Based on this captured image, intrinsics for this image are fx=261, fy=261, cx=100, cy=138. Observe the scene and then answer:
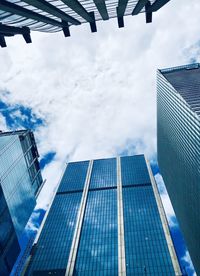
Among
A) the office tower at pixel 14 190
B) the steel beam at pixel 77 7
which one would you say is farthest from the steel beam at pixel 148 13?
the office tower at pixel 14 190

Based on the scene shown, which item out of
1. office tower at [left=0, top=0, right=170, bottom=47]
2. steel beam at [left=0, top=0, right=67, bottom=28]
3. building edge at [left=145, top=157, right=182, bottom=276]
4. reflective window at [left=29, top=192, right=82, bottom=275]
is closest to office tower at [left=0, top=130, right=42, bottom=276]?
reflective window at [left=29, top=192, right=82, bottom=275]

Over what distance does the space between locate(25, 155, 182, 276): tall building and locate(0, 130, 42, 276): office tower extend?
28060mm

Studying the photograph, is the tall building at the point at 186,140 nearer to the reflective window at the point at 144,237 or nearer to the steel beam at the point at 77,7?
the reflective window at the point at 144,237

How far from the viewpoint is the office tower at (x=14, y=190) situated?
75125 millimetres

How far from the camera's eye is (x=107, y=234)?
136 metres

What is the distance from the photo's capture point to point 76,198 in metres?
179

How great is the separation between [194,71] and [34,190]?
142 meters

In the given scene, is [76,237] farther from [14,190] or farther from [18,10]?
[18,10]

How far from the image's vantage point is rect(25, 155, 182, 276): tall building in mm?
115750

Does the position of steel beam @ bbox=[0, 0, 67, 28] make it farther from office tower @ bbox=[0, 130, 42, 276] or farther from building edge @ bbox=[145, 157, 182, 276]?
building edge @ bbox=[145, 157, 182, 276]

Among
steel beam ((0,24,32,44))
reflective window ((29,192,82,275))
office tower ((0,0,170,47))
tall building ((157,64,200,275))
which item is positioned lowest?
reflective window ((29,192,82,275))

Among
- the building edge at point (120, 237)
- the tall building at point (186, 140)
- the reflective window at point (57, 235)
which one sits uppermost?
the tall building at point (186, 140)

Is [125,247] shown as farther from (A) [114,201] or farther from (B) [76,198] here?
(B) [76,198]

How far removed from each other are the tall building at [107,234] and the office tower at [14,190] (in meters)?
28.1
